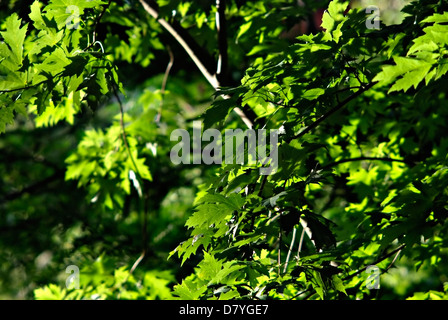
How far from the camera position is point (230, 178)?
6.28ft

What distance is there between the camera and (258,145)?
71.1 inches

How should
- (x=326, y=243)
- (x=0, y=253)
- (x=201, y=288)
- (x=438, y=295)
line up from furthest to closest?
1. (x=0, y=253)
2. (x=438, y=295)
3. (x=201, y=288)
4. (x=326, y=243)

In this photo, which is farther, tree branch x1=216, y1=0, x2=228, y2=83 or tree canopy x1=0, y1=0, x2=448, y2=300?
tree branch x1=216, y1=0, x2=228, y2=83

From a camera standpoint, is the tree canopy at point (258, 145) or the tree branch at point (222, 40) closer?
the tree canopy at point (258, 145)

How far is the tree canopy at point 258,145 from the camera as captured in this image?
170cm

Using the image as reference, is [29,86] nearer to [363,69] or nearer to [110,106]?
[363,69]

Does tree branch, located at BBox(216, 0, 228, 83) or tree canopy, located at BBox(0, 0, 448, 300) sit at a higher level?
tree branch, located at BBox(216, 0, 228, 83)

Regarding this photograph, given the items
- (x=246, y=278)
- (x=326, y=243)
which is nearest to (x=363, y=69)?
(x=326, y=243)

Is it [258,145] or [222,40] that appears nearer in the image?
[258,145]

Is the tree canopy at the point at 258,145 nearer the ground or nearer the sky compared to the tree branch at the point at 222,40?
nearer the ground

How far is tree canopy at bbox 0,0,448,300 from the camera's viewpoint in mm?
1699

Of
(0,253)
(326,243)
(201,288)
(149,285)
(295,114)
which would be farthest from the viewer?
(0,253)

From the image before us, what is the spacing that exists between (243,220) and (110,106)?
4.93 meters

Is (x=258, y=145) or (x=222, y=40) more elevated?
(x=222, y=40)
